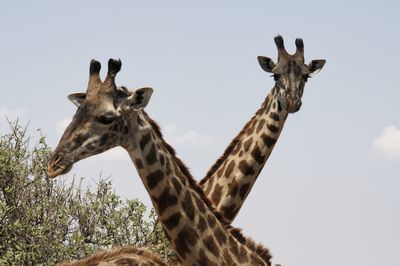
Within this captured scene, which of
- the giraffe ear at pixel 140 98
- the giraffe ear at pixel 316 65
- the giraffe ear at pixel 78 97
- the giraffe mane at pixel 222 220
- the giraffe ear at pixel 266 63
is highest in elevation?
the giraffe ear at pixel 316 65

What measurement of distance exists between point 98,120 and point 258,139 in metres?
6.03

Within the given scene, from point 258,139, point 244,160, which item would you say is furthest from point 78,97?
point 258,139

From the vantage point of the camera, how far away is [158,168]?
399 inches

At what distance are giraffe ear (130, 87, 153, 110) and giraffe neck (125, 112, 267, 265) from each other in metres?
0.14

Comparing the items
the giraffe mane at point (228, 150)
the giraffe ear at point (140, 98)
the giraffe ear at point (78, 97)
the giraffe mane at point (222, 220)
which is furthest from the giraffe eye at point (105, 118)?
the giraffe mane at point (228, 150)

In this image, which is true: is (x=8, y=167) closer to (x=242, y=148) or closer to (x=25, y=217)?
(x=25, y=217)

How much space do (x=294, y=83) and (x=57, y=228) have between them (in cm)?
578

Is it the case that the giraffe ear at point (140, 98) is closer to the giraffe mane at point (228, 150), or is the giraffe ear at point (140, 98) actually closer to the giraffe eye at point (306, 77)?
the giraffe mane at point (228, 150)

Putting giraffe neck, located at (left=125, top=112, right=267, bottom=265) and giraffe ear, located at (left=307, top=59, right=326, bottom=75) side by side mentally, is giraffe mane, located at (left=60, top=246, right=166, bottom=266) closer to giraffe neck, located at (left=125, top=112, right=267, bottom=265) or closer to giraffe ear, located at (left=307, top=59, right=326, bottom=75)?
giraffe neck, located at (left=125, top=112, right=267, bottom=265)

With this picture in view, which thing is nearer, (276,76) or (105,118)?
(105,118)

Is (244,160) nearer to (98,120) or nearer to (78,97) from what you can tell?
(78,97)

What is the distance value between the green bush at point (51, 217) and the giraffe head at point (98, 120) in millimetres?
7859

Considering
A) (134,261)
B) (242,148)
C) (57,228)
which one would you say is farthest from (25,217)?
(134,261)

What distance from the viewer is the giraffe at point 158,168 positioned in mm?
9789
